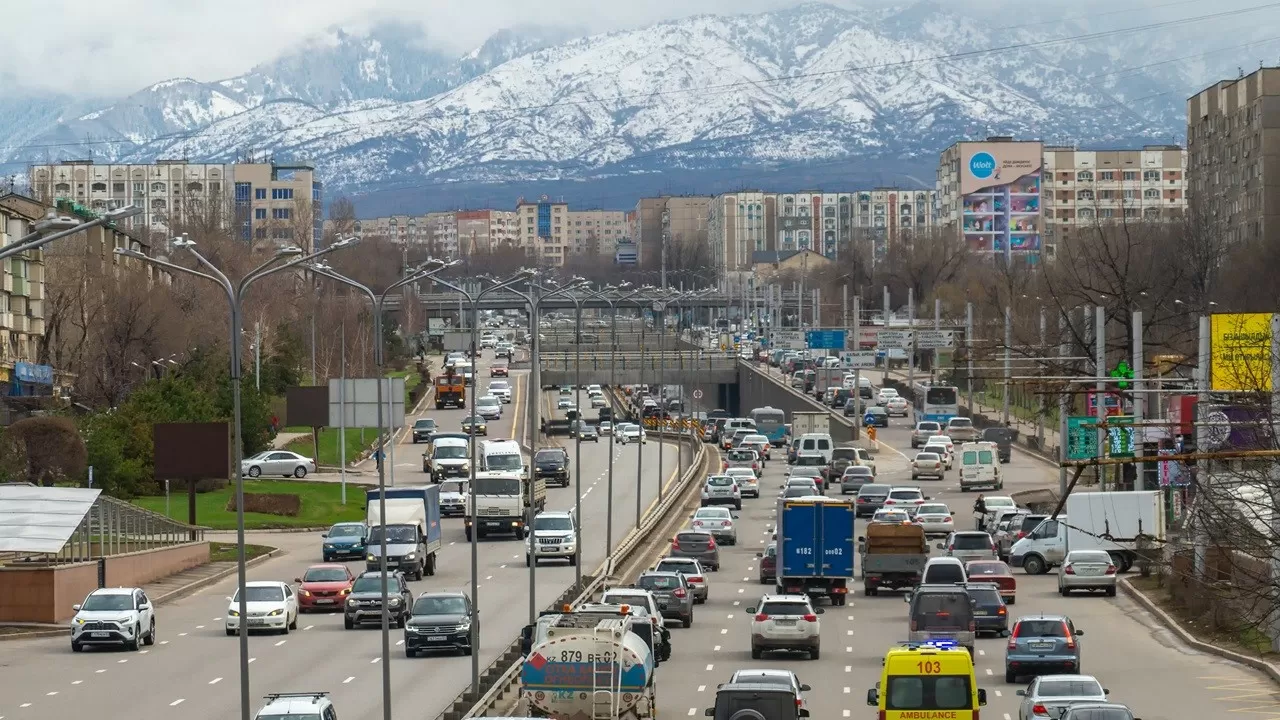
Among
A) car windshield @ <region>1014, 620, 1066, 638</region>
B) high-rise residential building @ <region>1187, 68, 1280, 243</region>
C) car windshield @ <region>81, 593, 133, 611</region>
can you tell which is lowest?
car windshield @ <region>81, 593, 133, 611</region>

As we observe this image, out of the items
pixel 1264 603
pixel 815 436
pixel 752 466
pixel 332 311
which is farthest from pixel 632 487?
pixel 332 311

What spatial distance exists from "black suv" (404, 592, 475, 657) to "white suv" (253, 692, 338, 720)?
13497 millimetres

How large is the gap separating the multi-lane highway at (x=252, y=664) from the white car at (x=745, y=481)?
2124 cm

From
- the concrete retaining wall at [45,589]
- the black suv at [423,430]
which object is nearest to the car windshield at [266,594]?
the concrete retaining wall at [45,589]

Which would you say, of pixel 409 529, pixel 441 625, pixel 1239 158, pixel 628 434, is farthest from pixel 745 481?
pixel 1239 158

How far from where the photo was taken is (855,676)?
124 feet

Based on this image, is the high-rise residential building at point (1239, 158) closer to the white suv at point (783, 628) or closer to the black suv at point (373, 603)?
the black suv at point (373, 603)

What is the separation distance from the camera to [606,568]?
56.6 m

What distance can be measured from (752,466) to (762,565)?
3677 centimetres

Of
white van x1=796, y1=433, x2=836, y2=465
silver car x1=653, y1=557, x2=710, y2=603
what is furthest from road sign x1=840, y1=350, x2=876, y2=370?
silver car x1=653, y1=557, x2=710, y2=603

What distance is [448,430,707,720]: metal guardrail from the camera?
3014cm

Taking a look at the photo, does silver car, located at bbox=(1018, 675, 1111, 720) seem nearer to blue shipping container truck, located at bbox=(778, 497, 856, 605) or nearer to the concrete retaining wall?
blue shipping container truck, located at bbox=(778, 497, 856, 605)

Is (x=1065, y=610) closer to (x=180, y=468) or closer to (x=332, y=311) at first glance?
(x=180, y=468)

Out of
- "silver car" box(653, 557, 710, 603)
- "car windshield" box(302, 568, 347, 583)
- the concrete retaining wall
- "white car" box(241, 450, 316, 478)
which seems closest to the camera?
the concrete retaining wall
